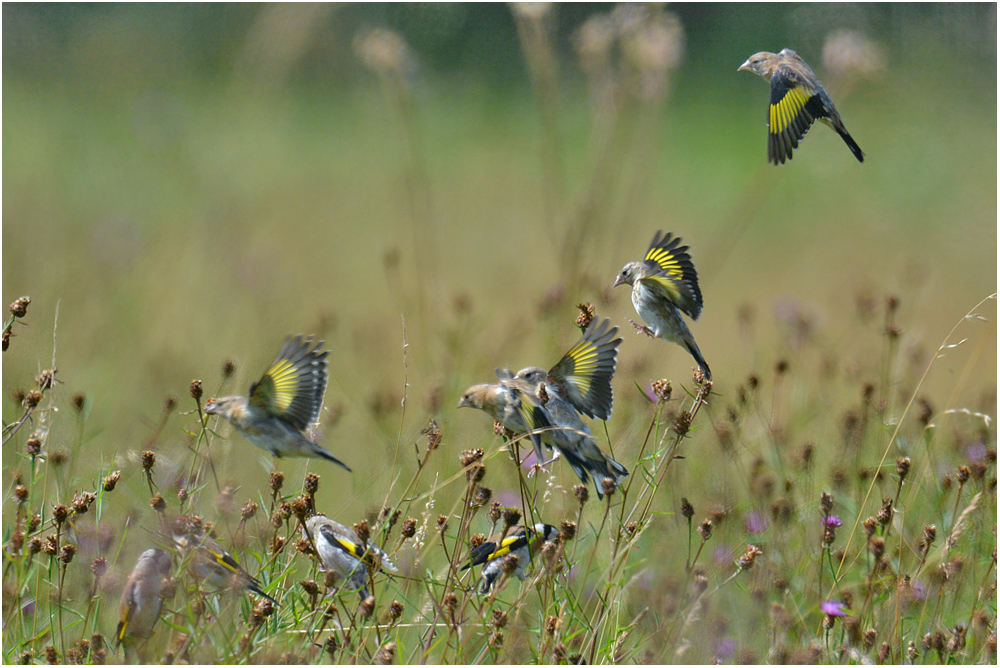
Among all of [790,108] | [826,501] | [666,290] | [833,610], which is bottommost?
[833,610]

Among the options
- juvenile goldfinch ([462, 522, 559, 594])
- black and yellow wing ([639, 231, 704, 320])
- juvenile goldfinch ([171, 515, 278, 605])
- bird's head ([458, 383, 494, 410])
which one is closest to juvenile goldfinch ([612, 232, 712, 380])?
black and yellow wing ([639, 231, 704, 320])

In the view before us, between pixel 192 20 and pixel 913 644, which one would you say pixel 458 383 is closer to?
pixel 913 644

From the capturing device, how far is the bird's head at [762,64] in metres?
2.38

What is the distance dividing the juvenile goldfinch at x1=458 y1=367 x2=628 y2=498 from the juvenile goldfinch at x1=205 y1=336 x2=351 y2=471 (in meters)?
0.35

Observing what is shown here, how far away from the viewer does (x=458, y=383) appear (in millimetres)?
3975

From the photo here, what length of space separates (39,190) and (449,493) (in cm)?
510

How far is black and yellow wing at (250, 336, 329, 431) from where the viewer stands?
2217mm

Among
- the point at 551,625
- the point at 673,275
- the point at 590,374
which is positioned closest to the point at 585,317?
the point at 590,374

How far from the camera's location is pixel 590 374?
2.21m

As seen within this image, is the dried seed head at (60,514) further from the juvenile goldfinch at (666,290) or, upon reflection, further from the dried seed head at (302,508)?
the juvenile goldfinch at (666,290)

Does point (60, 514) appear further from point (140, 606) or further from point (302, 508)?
point (302, 508)

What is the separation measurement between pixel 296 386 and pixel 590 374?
704mm

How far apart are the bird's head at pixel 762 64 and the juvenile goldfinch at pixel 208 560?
1.71 meters

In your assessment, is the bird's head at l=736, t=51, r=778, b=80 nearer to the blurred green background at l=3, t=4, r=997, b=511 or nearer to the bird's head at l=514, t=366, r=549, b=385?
the blurred green background at l=3, t=4, r=997, b=511
